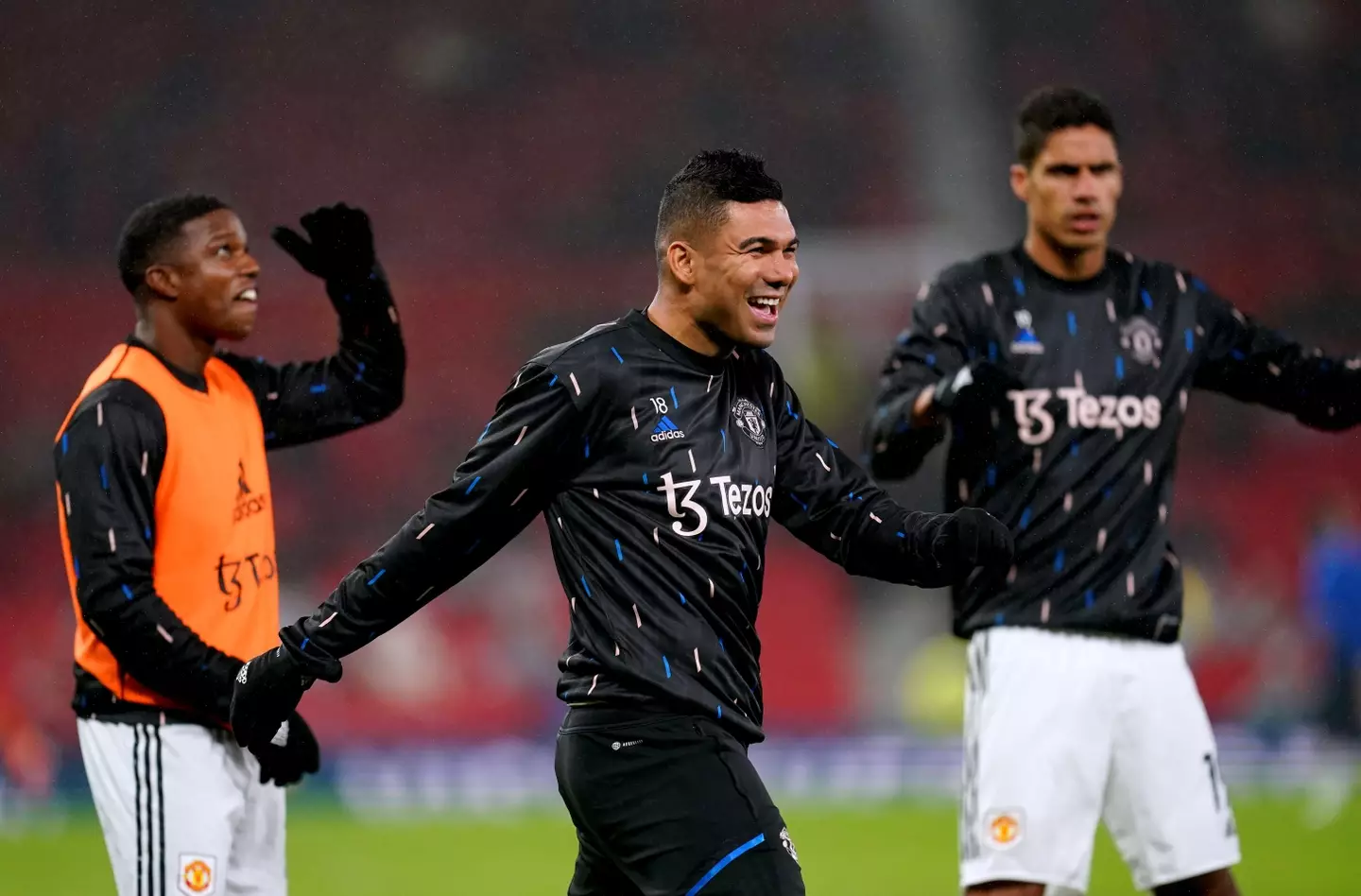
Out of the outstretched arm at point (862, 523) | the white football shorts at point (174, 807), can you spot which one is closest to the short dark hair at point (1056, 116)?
the outstretched arm at point (862, 523)

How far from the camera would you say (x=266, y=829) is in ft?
13.8

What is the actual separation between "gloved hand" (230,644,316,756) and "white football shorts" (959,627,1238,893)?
1783 millimetres

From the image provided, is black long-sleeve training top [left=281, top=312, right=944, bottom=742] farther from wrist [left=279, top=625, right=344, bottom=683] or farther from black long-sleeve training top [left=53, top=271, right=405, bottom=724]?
black long-sleeve training top [left=53, top=271, right=405, bottom=724]

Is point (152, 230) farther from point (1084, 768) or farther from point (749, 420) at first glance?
point (1084, 768)

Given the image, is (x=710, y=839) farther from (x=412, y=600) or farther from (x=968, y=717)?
(x=968, y=717)

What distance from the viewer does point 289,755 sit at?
4.07 meters

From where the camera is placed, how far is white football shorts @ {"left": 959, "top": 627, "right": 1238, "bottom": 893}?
429cm

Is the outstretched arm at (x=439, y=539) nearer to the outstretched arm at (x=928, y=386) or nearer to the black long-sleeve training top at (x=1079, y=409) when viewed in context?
the outstretched arm at (x=928, y=386)

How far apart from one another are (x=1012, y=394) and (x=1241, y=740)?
334 inches

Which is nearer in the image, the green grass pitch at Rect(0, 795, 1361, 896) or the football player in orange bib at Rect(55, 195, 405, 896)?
the football player in orange bib at Rect(55, 195, 405, 896)

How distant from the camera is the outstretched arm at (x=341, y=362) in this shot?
15.3 ft

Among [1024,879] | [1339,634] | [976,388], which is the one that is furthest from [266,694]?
[1339,634]

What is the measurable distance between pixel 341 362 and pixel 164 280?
1.82 ft

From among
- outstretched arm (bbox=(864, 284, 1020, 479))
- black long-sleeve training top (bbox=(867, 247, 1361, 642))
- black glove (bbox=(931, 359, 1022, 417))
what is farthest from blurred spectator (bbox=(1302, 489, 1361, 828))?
black glove (bbox=(931, 359, 1022, 417))
